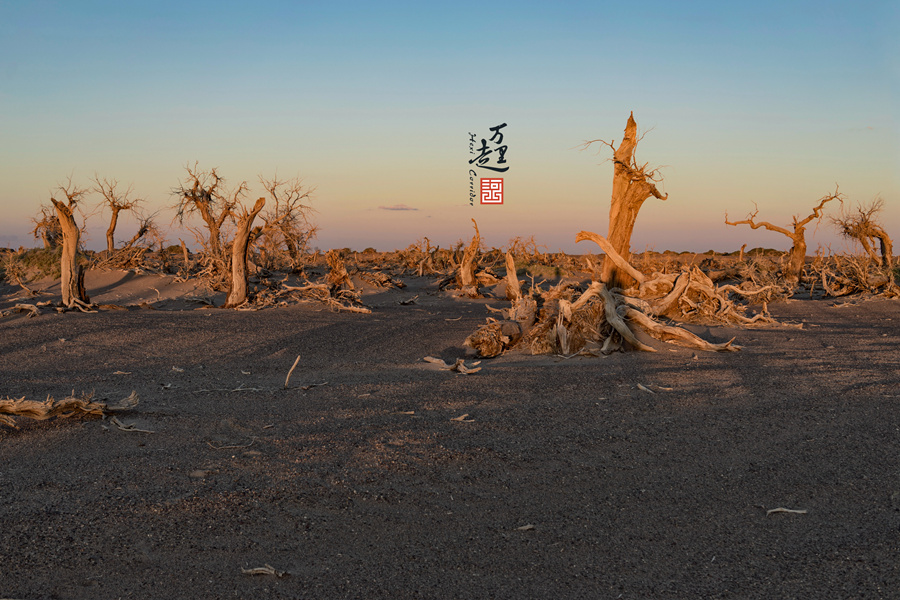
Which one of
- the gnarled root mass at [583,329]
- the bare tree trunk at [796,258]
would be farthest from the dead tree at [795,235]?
the gnarled root mass at [583,329]

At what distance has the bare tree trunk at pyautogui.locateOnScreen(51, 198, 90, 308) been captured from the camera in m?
15.0

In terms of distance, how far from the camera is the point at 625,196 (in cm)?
1375

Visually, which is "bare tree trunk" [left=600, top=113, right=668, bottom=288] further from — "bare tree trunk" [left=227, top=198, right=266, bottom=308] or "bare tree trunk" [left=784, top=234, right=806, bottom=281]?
"bare tree trunk" [left=784, top=234, right=806, bottom=281]

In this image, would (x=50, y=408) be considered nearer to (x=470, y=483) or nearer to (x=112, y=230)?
(x=470, y=483)

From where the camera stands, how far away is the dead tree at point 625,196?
1338cm

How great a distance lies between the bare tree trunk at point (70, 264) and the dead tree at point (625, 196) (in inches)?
468

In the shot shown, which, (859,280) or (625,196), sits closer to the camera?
(625,196)

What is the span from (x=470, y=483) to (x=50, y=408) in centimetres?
411

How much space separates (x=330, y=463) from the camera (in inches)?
206

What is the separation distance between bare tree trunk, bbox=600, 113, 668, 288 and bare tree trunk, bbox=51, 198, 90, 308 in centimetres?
1204

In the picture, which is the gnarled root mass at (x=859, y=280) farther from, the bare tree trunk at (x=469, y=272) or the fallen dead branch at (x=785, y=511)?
the fallen dead branch at (x=785, y=511)

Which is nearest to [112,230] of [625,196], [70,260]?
[70,260]

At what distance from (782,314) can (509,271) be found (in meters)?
7.25

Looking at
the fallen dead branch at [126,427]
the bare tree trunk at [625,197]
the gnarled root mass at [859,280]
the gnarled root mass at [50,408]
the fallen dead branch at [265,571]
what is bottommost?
the fallen dead branch at [265,571]
